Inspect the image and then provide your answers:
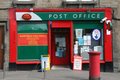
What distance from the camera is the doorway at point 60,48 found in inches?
853

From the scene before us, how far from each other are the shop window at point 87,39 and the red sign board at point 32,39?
165 centimetres

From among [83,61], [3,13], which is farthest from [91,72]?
[3,13]

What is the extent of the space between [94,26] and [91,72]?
4.89 m

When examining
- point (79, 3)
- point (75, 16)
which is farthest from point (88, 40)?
point (79, 3)

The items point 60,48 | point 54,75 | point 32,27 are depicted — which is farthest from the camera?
point 60,48

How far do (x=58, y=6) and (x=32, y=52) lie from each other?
2.76m

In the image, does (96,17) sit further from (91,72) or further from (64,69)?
(91,72)

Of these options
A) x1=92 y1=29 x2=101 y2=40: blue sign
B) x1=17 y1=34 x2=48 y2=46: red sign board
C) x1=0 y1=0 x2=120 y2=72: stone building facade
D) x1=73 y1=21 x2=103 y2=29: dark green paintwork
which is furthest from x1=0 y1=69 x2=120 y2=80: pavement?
x1=73 y1=21 x2=103 y2=29: dark green paintwork

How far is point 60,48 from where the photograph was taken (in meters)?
21.8

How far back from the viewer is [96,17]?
20922mm

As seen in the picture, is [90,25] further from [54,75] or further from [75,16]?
[54,75]

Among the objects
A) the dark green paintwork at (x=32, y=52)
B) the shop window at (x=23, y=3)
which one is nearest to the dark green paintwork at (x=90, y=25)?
the dark green paintwork at (x=32, y=52)

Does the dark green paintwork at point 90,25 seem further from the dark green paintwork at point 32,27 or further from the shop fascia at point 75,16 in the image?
the dark green paintwork at point 32,27

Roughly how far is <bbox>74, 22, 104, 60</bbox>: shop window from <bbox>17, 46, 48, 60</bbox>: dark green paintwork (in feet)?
5.70
